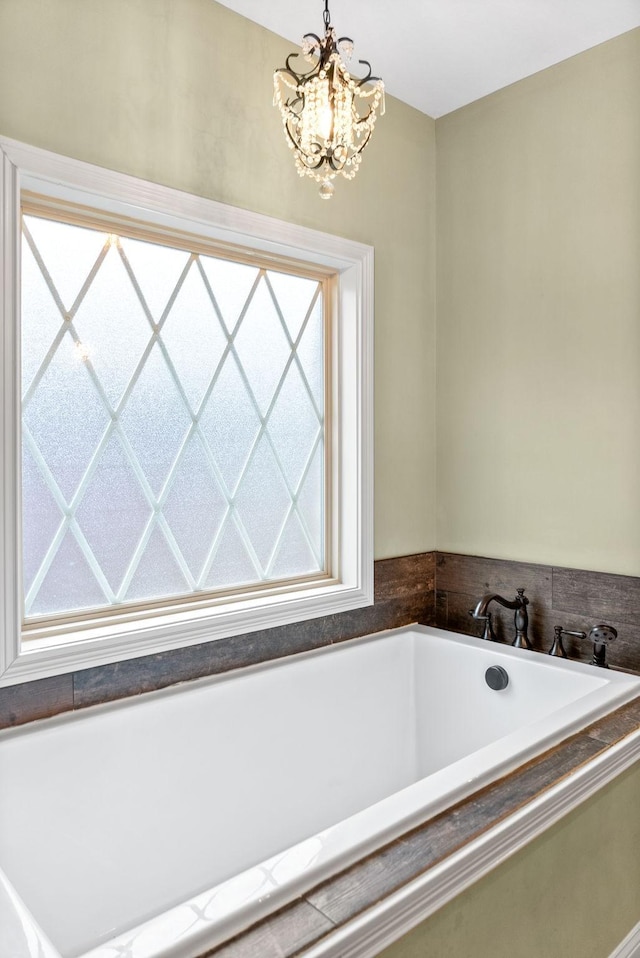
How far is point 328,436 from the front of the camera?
7.91 feet

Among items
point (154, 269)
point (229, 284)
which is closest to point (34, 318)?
point (154, 269)

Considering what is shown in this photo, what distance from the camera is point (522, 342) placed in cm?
238

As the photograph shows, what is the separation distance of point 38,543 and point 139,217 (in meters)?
0.93

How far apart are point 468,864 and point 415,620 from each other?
142cm

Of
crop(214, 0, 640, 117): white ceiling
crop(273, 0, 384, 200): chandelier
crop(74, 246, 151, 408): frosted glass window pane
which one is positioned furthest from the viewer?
crop(214, 0, 640, 117): white ceiling

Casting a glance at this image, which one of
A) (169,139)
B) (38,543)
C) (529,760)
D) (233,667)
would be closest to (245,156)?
(169,139)

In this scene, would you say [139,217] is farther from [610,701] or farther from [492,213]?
[610,701]

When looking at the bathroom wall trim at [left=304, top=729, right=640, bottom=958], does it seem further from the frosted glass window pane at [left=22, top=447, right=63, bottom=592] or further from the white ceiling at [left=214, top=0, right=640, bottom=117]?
the white ceiling at [left=214, top=0, right=640, bottom=117]

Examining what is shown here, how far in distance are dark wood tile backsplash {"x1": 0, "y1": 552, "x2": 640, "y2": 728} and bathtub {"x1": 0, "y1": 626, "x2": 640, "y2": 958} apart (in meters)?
0.05

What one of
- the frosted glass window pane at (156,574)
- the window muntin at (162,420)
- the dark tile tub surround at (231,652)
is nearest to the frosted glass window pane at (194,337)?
the window muntin at (162,420)

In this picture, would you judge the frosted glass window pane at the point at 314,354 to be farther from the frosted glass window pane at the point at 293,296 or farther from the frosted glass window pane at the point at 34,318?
the frosted glass window pane at the point at 34,318

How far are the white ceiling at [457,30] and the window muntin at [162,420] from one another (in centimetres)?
72

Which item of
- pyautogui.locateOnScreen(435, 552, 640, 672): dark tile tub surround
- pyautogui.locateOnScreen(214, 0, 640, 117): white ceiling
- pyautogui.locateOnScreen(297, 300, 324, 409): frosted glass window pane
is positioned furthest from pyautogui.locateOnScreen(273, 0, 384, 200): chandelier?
pyautogui.locateOnScreen(435, 552, 640, 672): dark tile tub surround

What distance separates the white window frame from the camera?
5.07 feet
